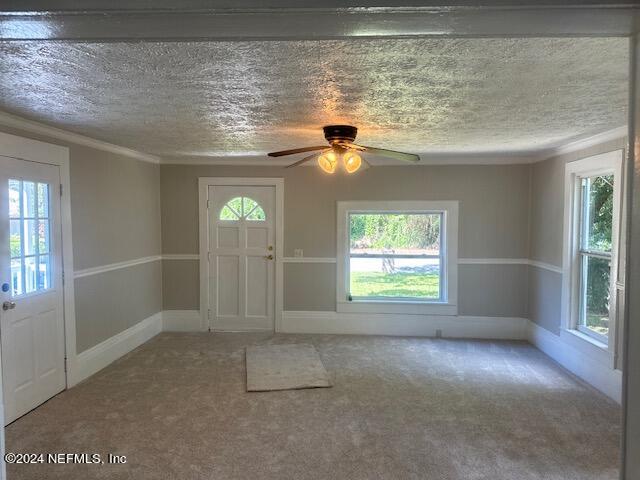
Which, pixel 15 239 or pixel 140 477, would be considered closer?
pixel 140 477

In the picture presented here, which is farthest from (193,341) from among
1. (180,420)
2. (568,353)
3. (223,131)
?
(568,353)

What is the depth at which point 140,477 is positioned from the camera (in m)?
2.36

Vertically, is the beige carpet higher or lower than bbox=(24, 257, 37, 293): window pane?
lower

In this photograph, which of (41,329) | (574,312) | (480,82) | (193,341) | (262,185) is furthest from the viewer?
(262,185)

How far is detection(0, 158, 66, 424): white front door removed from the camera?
2.92 meters

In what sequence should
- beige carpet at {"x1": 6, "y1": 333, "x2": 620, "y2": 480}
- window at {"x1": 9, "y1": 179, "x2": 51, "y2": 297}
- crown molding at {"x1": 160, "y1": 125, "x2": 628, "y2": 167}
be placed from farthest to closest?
crown molding at {"x1": 160, "y1": 125, "x2": 628, "y2": 167} < window at {"x1": 9, "y1": 179, "x2": 51, "y2": 297} < beige carpet at {"x1": 6, "y1": 333, "x2": 620, "y2": 480}

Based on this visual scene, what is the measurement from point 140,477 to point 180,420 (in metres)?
0.66

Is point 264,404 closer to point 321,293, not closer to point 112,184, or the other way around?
point 321,293

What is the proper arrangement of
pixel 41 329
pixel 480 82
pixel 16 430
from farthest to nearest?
1. pixel 41 329
2. pixel 16 430
3. pixel 480 82

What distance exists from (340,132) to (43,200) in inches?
96.3

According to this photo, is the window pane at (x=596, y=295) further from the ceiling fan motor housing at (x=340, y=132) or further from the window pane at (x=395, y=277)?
the ceiling fan motor housing at (x=340, y=132)

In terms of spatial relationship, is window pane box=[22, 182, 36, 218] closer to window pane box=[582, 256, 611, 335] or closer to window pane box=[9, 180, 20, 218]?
window pane box=[9, 180, 20, 218]

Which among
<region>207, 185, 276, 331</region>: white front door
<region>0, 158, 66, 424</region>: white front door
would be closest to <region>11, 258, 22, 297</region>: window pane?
<region>0, 158, 66, 424</region>: white front door

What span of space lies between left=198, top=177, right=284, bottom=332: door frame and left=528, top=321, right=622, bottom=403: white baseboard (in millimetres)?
3115
